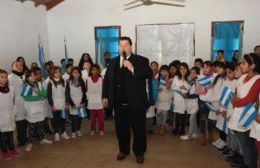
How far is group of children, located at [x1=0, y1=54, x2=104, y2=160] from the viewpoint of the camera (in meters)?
4.02

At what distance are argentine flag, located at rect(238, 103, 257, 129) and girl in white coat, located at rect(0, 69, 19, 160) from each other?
302 cm

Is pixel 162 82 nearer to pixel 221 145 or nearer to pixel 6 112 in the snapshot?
pixel 221 145

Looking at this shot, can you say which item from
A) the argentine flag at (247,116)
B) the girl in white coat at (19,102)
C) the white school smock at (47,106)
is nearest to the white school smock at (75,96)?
the white school smock at (47,106)

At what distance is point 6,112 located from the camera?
156 inches

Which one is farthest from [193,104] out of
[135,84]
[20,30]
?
[20,30]

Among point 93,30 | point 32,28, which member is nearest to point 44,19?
point 32,28

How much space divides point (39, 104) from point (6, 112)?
23.8 inches

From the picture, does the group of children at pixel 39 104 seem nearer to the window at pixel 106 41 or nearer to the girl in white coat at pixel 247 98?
the girl in white coat at pixel 247 98

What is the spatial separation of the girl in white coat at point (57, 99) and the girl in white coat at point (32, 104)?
174 mm

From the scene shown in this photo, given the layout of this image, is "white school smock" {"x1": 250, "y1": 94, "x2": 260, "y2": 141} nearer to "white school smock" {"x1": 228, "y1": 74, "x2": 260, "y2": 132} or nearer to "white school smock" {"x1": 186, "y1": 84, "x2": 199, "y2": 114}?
"white school smock" {"x1": 228, "y1": 74, "x2": 260, "y2": 132}

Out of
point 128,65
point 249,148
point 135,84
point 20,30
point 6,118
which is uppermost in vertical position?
point 20,30

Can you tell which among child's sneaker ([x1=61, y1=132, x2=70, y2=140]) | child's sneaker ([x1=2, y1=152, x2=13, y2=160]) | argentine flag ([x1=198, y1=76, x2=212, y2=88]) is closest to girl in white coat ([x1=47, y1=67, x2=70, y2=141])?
child's sneaker ([x1=61, y1=132, x2=70, y2=140])

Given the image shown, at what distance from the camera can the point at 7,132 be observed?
158 inches

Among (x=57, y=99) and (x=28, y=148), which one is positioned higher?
(x=57, y=99)
